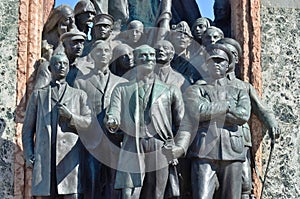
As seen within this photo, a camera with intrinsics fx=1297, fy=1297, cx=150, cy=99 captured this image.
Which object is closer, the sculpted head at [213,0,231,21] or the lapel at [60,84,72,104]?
the lapel at [60,84,72,104]

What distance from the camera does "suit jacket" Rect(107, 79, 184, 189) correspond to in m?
13.6

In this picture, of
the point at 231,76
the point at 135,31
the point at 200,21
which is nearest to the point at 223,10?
the point at 200,21

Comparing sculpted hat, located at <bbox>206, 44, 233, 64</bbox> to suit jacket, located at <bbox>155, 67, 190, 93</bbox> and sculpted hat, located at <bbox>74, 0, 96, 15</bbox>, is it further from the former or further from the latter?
sculpted hat, located at <bbox>74, 0, 96, 15</bbox>

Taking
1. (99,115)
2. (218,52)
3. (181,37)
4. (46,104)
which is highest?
(181,37)

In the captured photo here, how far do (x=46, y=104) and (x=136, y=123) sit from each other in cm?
106

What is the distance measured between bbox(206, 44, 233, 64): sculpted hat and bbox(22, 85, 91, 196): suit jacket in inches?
58.4

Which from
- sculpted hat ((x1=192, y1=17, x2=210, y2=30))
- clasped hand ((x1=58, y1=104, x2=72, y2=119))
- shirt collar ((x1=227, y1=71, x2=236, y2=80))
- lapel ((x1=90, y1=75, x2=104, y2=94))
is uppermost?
sculpted hat ((x1=192, y1=17, x2=210, y2=30))

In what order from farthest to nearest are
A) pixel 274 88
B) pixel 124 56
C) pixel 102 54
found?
pixel 274 88
pixel 124 56
pixel 102 54

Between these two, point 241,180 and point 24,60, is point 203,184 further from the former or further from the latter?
point 24,60

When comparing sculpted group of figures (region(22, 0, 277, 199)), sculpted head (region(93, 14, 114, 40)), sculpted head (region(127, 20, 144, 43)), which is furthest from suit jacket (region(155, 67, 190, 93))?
sculpted head (region(93, 14, 114, 40))

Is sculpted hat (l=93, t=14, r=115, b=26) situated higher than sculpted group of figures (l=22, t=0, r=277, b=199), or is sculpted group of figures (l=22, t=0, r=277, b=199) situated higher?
sculpted hat (l=93, t=14, r=115, b=26)

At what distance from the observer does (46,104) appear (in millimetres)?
14047

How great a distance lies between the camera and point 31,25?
1555 cm

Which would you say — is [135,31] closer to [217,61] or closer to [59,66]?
[217,61]
